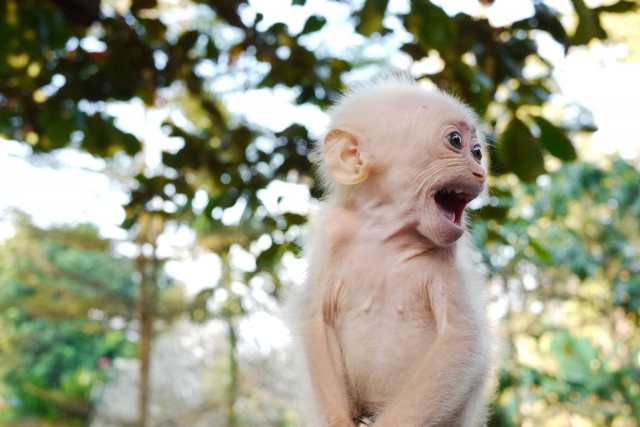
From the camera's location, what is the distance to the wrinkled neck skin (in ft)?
5.27

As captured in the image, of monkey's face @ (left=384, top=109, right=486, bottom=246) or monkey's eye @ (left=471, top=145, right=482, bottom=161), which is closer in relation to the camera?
monkey's face @ (left=384, top=109, right=486, bottom=246)

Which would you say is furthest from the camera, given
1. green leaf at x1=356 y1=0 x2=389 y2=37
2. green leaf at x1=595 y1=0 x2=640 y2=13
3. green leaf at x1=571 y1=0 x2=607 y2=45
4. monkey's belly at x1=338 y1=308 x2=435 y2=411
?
green leaf at x1=595 y1=0 x2=640 y2=13

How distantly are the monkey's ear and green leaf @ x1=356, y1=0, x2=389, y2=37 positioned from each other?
5.70 feet

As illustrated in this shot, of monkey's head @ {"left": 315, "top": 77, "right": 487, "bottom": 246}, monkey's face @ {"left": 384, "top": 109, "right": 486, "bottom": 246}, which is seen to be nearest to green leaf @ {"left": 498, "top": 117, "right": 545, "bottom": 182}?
Answer: monkey's head @ {"left": 315, "top": 77, "right": 487, "bottom": 246}

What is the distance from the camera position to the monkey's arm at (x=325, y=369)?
1561 millimetres

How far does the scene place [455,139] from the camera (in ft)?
5.47

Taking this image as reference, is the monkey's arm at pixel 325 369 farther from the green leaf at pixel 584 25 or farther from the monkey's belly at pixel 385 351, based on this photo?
the green leaf at pixel 584 25

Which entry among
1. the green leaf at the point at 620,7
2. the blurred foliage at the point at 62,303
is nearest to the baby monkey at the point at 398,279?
the green leaf at the point at 620,7

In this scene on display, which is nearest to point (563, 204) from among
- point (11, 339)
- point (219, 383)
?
point (219, 383)

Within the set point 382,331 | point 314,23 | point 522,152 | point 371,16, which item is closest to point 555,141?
point 522,152

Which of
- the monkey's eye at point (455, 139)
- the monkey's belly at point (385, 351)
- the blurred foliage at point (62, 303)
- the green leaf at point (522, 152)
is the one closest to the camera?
the monkey's belly at point (385, 351)

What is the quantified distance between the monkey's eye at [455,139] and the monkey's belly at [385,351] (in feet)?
1.20

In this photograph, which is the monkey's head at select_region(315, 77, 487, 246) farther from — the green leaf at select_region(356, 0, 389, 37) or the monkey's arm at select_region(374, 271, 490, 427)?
the green leaf at select_region(356, 0, 389, 37)

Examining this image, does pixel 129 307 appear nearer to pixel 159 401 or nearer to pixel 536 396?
pixel 159 401
